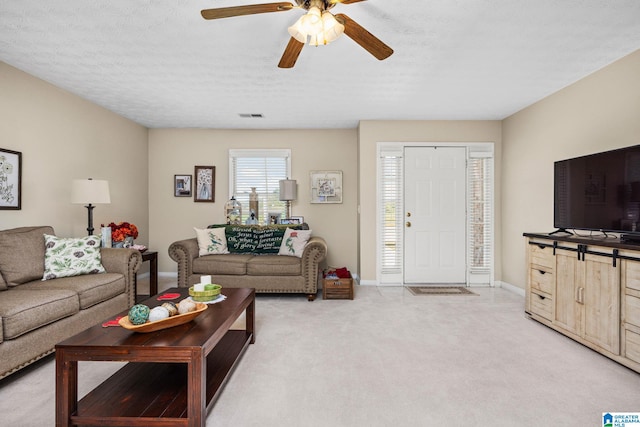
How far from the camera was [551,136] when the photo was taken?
3.85m

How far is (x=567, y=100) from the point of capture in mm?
3607

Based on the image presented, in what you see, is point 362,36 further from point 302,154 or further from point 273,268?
point 302,154

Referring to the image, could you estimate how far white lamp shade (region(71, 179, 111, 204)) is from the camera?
3.55 meters

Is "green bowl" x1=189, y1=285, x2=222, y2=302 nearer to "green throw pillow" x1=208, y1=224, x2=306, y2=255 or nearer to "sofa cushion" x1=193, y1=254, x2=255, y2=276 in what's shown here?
"sofa cushion" x1=193, y1=254, x2=255, y2=276

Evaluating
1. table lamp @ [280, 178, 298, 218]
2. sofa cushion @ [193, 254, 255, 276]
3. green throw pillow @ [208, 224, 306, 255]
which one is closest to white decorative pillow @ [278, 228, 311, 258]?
green throw pillow @ [208, 224, 306, 255]

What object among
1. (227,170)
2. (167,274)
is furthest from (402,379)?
(167,274)

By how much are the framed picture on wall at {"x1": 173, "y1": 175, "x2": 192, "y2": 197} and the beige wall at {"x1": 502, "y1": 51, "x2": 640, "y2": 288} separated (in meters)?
4.94

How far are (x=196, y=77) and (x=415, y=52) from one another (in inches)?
85.3

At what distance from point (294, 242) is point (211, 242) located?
1132 mm

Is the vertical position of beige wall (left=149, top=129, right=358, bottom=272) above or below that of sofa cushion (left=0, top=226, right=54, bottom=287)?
above

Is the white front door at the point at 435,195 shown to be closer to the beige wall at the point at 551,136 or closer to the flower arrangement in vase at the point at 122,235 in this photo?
the beige wall at the point at 551,136

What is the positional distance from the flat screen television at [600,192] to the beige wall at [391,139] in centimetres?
176

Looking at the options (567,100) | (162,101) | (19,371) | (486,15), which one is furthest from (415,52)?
(19,371)

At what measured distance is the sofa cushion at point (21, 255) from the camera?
270 centimetres
